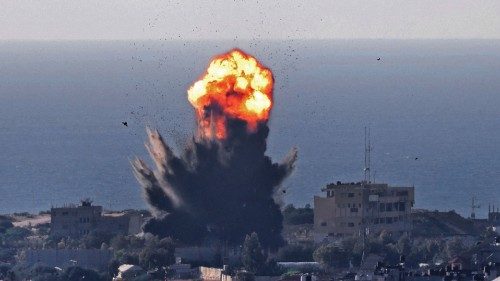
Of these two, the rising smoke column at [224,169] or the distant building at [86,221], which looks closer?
the rising smoke column at [224,169]

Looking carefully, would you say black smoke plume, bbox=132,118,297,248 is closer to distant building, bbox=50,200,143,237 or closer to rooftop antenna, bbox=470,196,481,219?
distant building, bbox=50,200,143,237

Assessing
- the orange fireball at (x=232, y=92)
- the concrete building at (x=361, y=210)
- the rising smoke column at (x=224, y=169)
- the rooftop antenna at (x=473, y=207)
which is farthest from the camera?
the rooftop antenna at (x=473, y=207)

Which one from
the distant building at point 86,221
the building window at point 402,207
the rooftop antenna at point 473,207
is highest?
the rooftop antenna at point 473,207

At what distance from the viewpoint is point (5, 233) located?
133 meters

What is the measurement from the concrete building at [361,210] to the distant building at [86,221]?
8.33m

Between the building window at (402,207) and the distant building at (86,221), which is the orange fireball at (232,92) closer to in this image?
the distant building at (86,221)

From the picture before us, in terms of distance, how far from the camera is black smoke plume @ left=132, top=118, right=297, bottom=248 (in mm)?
123625

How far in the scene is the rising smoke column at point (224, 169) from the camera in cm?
12294

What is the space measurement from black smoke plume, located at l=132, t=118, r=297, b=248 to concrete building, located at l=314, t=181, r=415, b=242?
21.8ft

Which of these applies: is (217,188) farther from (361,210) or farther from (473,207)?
(473,207)

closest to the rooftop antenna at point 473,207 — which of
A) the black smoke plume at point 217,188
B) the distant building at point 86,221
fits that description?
the distant building at point 86,221

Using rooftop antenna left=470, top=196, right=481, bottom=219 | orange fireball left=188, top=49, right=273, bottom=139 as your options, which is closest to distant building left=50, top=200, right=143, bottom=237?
orange fireball left=188, top=49, right=273, bottom=139

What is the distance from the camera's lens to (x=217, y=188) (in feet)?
411

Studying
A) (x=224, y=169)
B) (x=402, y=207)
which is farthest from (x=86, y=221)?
(x=402, y=207)
